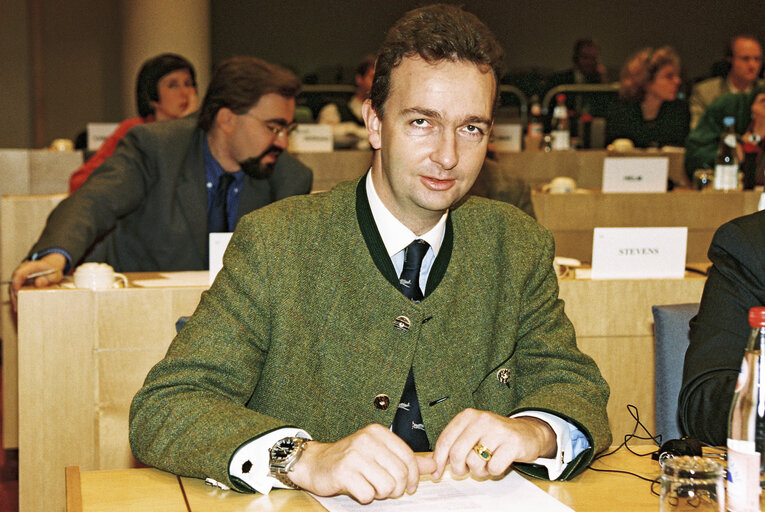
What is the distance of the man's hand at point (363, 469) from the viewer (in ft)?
3.60

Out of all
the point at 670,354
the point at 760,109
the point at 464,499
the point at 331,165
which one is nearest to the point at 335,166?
the point at 331,165

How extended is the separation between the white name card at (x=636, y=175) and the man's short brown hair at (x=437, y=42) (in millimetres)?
2785

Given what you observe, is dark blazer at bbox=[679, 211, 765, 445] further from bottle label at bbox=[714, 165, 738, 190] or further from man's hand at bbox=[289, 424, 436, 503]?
bottle label at bbox=[714, 165, 738, 190]

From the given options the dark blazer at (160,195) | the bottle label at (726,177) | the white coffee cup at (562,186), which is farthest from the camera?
the bottle label at (726,177)

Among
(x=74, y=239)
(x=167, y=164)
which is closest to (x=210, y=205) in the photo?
(x=167, y=164)

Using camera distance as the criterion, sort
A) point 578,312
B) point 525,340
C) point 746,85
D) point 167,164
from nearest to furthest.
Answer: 1. point 525,340
2. point 578,312
3. point 167,164
4. point 746,85

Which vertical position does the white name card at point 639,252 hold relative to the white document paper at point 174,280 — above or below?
above

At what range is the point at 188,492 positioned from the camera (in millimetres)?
1191

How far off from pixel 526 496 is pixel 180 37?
22.3ft

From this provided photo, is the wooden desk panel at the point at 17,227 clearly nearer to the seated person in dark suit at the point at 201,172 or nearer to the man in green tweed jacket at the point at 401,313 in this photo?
the seated person in dark suit at the point at 201,172

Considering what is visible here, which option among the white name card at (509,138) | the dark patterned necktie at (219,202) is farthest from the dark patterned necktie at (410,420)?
the white name card at (509,138)

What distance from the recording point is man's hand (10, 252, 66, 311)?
2366 millimetres

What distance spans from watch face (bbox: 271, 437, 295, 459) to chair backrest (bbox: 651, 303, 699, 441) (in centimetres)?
74

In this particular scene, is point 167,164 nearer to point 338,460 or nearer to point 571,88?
point 338,460
